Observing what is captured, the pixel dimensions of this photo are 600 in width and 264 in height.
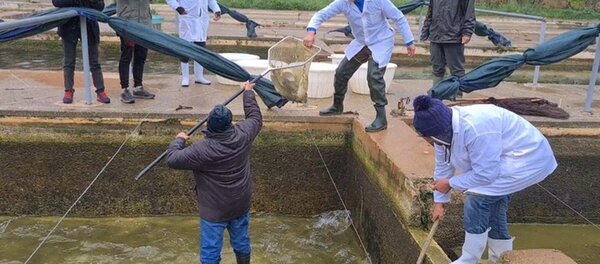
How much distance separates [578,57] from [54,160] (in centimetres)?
1193

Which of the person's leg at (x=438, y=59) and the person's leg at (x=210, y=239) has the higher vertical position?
the person's leg at (x=438, y=59)

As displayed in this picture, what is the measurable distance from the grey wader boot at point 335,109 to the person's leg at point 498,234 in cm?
278

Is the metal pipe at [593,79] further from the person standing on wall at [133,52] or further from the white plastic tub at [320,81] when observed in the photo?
the person standing on wall at [133,52]

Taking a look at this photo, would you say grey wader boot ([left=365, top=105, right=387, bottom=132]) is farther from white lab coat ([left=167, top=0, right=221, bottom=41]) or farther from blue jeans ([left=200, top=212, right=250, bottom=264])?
white lab coat ([left=167, top=0, right=221, bottom=41])

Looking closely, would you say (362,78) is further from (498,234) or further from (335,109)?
(498,234)

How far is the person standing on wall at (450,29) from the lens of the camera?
21.9 ft

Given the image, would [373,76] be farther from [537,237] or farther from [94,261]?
[94,261]

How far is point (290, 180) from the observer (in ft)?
21.2

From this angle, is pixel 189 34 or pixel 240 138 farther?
pixel 189 34

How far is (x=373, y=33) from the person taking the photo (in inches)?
220

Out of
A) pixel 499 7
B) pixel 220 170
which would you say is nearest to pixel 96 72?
pixel 220 170

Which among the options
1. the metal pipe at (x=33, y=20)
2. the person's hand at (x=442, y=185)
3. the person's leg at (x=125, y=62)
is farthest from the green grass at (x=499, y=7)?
the person's hand at (x=442, y=185)

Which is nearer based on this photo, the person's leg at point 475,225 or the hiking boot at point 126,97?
the person's leg at point 475,225

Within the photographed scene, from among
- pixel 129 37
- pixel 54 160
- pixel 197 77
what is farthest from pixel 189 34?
pixel 54 160
